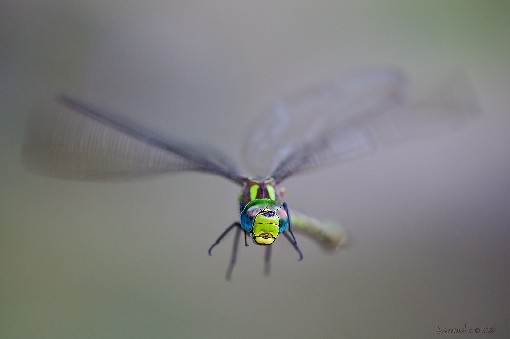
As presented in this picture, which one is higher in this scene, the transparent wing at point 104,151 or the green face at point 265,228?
the transparent wing at point 104,151

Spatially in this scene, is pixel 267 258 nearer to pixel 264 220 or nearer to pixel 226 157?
pixel 226 157

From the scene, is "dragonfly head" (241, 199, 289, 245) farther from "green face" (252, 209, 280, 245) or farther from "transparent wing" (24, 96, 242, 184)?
"transparent wing" (24, 96, 242, 184)

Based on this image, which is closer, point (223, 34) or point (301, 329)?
point (301, 329)

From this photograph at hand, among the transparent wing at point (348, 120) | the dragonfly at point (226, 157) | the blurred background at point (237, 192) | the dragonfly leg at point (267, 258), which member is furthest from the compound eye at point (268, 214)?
the blurred background at point (237, 192)

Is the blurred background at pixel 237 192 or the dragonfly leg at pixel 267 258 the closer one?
the dragonfly leg at pixel 267 258

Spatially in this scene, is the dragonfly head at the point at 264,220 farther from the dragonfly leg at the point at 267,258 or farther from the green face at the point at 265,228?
the dragonfly leg at the point at 267,258

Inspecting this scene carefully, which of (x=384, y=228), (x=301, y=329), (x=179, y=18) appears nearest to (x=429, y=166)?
(x=384, y=228)

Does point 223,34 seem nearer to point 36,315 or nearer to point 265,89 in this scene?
point 265,89
